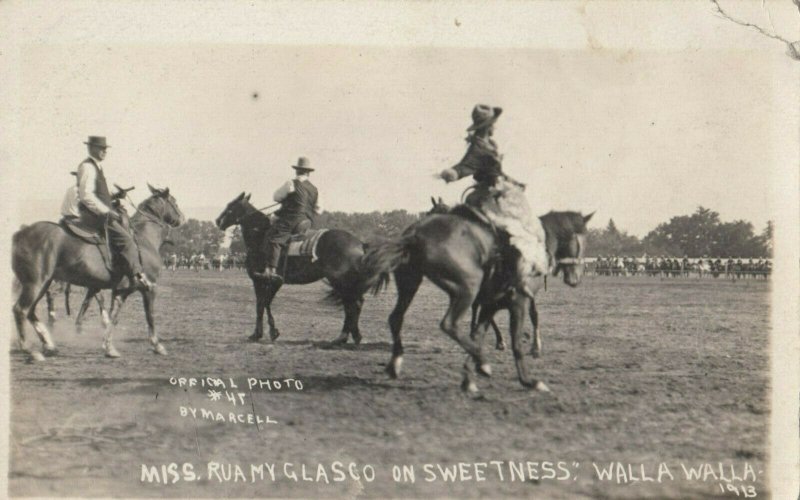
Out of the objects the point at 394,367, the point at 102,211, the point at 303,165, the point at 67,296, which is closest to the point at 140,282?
the point at 102,211

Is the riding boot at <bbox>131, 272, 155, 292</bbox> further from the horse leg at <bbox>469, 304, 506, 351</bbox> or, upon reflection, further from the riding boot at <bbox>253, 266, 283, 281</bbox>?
the horse leg at <bbox>469, 304, 506, 351</bbox>

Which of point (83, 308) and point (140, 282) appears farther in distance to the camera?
point (83, 308)

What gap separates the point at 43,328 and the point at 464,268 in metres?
4.31

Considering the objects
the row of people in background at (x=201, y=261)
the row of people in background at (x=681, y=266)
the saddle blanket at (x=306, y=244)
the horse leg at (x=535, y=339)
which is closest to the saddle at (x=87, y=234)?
the saddle blanket at (x=306, y=244)

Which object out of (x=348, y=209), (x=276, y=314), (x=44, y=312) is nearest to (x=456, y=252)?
(x=348, y=209)

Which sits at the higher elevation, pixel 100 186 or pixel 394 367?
pixel 100 186

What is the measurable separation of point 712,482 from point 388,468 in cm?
280

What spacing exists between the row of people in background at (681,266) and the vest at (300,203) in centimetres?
487

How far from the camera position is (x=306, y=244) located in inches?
307

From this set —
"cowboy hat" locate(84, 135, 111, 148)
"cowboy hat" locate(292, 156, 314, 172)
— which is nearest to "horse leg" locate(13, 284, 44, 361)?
"cowboy hat" locate(84, 135, 111, 148)

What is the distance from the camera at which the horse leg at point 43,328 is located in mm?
6696

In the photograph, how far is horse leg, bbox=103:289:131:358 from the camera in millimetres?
6949

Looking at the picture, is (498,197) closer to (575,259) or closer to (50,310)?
(575,259)

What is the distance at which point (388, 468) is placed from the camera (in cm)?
571
